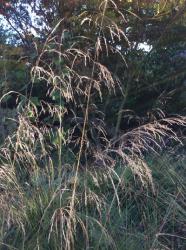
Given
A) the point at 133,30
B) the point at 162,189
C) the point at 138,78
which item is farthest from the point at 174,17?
the point at 162,189

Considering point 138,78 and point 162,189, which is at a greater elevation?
point 138,78

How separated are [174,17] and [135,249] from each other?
13.5 ft

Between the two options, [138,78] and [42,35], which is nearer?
[42,35]

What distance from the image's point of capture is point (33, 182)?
4.52 metres

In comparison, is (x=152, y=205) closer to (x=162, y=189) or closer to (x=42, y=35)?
(x=162, y=189)

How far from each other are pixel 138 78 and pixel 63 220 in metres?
4.73

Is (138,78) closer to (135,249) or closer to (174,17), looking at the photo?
(174,17)

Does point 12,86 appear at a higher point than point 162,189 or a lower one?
higher

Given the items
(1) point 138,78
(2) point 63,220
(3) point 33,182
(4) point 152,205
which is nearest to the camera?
(2) point 63,220

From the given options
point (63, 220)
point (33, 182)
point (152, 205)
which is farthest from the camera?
point (152, 205)

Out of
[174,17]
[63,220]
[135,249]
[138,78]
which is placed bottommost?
[135,249]

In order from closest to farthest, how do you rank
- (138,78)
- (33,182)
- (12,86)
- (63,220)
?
(63,220) < (33,182) < (12,86) < (138,78)

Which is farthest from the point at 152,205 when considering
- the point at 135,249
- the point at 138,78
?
the point at 138,78

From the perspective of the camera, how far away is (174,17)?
303 inches
